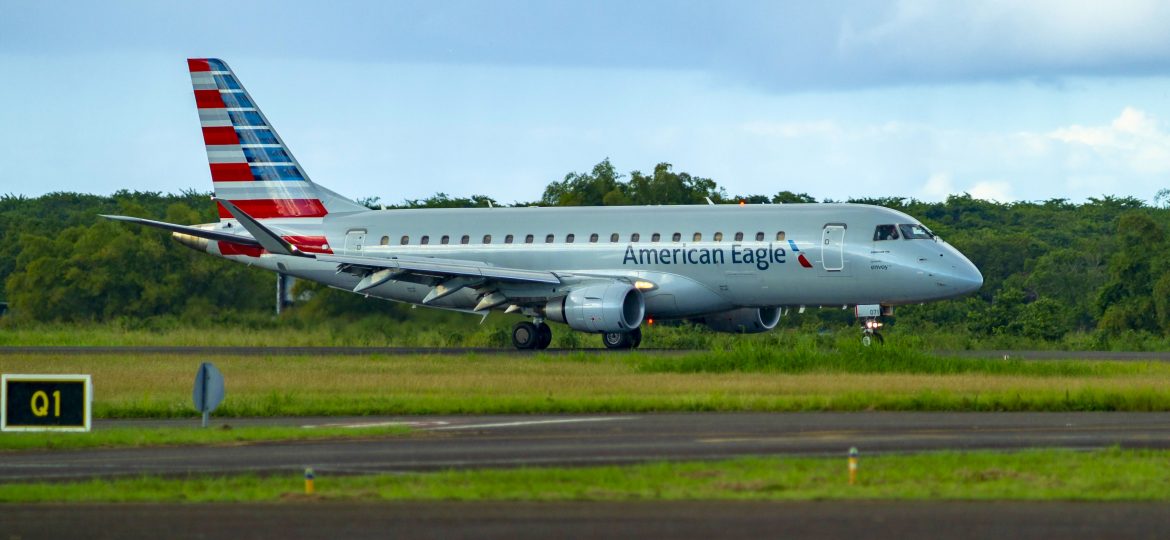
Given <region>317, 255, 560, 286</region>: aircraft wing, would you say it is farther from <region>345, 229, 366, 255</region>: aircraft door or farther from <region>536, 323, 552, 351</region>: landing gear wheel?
<region>345, 229, 366, 255</region>: aircraft door

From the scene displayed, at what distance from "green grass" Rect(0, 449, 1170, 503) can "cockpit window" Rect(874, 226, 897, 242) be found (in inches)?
915

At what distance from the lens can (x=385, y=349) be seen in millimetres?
47031

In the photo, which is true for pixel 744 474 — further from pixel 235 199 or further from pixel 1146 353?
pixel 235 199

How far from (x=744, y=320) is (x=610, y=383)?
1544 cm

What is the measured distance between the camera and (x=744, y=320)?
153ft

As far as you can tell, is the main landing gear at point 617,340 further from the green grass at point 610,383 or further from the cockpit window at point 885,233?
the cockpit window at point 885,233

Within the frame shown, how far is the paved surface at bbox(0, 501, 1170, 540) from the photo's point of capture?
46.2 feet

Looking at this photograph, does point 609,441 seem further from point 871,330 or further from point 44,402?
point 871,330

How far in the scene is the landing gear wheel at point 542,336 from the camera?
151 feet

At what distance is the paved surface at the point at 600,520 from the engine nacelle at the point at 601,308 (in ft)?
87.7

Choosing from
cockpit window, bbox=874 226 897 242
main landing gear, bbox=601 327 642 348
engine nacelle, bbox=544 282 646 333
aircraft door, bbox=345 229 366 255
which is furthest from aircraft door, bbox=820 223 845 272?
aircraft door, bbox=345 229 366 255

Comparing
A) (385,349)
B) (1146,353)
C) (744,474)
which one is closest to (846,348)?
(1146,353)

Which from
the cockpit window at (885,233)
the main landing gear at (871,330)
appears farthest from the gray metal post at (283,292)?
the cockpit window at (885,233)

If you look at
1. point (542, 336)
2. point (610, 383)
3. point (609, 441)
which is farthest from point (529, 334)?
point (609, 441)
